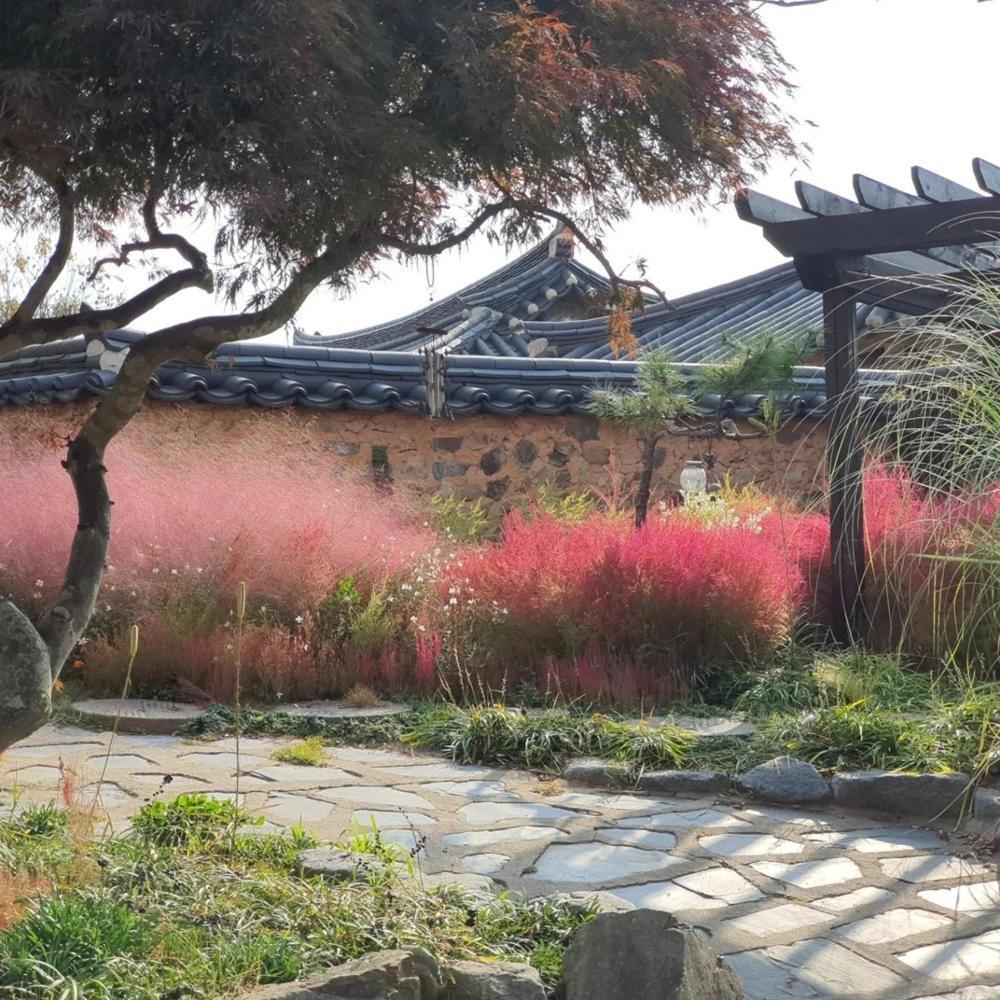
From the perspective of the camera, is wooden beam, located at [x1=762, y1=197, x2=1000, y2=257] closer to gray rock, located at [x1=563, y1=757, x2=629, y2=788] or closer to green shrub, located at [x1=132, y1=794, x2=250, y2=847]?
gray rock, located at [x1=563, y1=757, x2=629, y2=788]

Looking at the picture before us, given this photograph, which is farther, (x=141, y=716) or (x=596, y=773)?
(x=141, y=716)

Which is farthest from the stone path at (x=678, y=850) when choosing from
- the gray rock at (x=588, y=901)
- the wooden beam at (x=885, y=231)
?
the wooden beam at (x=885, y=231)

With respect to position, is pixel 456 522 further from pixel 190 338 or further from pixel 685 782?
pixel 190 338

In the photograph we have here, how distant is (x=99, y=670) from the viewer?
6648 mm

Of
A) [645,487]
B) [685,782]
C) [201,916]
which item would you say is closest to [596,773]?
[685,782]

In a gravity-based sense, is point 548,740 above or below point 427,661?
below

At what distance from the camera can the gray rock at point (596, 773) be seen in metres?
5.15

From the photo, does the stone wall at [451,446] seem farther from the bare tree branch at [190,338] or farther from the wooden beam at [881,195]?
the bare tree branch at [190,338]

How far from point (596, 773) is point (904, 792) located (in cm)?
121

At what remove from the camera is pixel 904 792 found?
4.73 m

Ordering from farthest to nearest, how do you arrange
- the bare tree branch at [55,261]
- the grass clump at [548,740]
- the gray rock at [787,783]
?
the grass clump at [548,740] < the gray rock at [787,783] < the bare tree branch at [55,261]

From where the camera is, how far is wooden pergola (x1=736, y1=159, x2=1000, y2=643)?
6602mm

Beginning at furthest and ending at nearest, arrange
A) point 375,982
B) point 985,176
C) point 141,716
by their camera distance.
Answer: point 985,176 < point 141,716 < point 375,982

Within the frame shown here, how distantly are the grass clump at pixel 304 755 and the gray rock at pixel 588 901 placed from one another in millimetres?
2139
